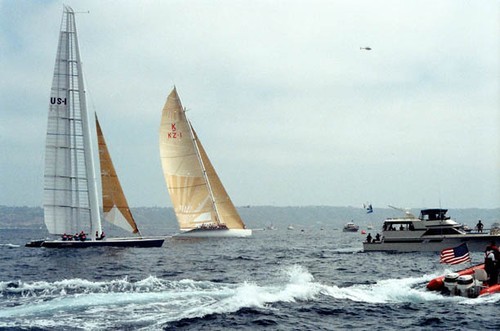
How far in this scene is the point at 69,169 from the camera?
5897cm

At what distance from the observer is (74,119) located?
2347 inches

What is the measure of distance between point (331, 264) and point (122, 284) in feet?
68.5

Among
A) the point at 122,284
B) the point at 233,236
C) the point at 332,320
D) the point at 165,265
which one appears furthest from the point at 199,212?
the point at 332,320

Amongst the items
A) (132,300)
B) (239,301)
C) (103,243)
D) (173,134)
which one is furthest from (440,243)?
(173,134)

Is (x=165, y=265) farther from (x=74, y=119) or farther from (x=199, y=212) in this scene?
(x=199, y=212)

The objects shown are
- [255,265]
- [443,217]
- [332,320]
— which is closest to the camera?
[332,320]

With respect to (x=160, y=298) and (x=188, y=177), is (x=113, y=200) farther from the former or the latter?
(x=160, y=298)

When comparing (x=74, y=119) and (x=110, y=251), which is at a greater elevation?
(x=74, y=119)

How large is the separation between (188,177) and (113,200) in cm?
2143

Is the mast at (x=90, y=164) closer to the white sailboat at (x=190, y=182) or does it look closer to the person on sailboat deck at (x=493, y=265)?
the white sailboat at (x=190, y=182)

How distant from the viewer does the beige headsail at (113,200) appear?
A: 6475 centimetres

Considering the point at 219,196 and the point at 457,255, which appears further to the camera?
the point at 219,196

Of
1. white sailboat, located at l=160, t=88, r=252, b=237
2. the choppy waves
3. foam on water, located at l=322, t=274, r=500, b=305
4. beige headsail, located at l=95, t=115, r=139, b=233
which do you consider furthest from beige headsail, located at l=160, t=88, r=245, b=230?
foam on water, located at l=322, t=274, r=500, b=305

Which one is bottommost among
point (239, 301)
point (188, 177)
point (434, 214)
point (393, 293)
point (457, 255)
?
point (393, 293)
